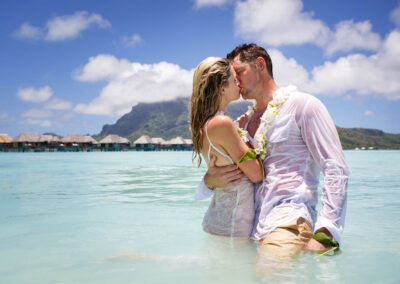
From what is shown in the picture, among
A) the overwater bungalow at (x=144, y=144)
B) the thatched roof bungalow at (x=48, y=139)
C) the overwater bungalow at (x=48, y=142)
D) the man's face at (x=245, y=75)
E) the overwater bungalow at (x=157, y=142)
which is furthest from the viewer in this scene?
the overwater bungalow at (x=157, y=142)

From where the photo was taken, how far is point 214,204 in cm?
293

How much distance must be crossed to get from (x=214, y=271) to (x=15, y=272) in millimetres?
1715

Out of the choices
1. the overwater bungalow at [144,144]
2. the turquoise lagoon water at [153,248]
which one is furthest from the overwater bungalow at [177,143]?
the turquoise lagoon water at [153,248]

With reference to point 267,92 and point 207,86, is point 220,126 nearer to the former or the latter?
point 207,86

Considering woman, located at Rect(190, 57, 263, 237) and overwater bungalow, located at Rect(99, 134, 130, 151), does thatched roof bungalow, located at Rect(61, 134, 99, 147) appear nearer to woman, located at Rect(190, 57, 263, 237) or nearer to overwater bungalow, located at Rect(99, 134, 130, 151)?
overwater bungalow, located at Rect(99, 134, 130, 151)

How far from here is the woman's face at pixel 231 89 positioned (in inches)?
110

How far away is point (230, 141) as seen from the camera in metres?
Result: 2.59

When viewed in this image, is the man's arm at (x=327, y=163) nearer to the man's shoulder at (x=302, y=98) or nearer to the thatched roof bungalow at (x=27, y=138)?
the man's shoulder at (x=302, y=98)

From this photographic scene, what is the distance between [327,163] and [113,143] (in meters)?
69.8

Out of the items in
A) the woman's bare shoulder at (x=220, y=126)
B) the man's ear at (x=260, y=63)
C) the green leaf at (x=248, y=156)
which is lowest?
the green leaf at (x=248, y=156)

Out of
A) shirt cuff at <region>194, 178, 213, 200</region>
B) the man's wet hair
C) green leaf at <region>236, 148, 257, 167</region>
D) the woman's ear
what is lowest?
shirt cuff at <region>194, 178, 213, 200</region>

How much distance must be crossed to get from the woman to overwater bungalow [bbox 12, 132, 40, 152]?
6175 cm

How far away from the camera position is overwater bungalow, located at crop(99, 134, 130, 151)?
6756 centimetres

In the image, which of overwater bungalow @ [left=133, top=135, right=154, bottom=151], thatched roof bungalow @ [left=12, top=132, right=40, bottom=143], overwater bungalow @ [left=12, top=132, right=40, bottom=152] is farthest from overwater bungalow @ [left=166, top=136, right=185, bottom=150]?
thatched roof bungalow @ [left=12, top=132, right=40, bottom=143]
